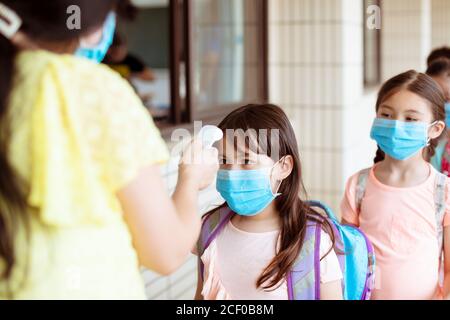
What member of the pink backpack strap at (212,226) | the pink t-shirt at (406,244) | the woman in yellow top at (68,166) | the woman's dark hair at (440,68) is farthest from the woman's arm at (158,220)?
the woman's dark hair at (440,68)

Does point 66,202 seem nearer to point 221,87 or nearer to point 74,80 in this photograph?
point 74,80

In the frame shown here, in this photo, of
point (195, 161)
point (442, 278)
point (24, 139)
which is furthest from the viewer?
point (442, 278)

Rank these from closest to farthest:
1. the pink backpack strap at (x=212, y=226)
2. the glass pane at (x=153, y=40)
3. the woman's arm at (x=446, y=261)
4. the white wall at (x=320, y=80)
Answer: the pink backpack strap at (x=212, y=226) → the woman's arm at (x=446, y=261) → the white wall at (x=320, y=80) → the glass pane at (x=153, y=40)

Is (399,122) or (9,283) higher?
(399,122)

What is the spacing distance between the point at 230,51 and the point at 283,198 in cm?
275

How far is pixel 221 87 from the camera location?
4191mm

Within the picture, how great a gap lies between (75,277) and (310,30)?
3.40m

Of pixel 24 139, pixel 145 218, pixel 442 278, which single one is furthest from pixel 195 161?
pixel 442 278

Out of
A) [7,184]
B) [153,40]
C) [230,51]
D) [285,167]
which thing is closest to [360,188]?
[285,167]

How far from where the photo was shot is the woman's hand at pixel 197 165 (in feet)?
3.67

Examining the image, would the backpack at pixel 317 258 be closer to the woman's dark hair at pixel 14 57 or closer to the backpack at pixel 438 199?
the backpack at pixel 438 199

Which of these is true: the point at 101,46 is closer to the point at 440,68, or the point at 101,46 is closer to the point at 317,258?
the point at 317,258

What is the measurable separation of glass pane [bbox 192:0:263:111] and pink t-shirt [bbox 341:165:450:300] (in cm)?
238

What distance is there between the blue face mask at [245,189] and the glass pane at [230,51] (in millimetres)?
2644
